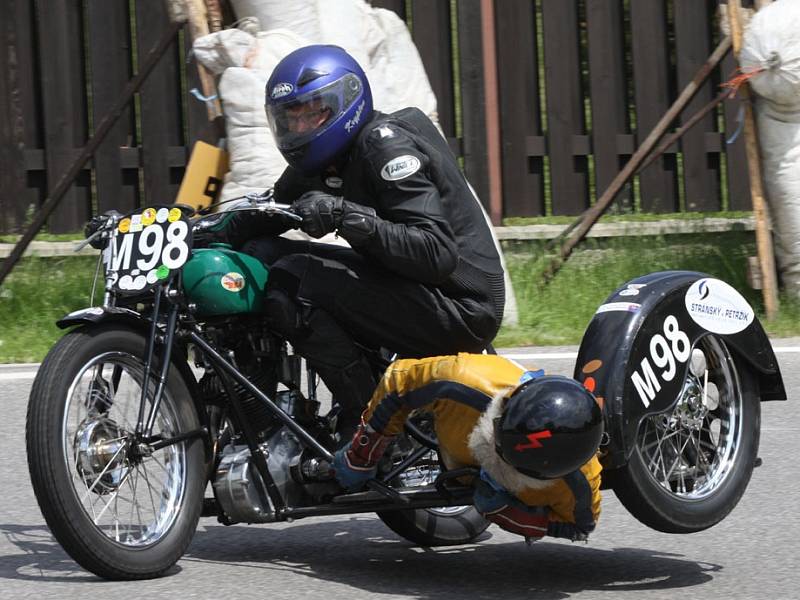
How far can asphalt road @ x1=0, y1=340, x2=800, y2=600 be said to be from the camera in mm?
4477

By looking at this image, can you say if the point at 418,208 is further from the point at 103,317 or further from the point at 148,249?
the point at 103,317

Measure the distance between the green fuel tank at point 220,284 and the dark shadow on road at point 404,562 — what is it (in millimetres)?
782

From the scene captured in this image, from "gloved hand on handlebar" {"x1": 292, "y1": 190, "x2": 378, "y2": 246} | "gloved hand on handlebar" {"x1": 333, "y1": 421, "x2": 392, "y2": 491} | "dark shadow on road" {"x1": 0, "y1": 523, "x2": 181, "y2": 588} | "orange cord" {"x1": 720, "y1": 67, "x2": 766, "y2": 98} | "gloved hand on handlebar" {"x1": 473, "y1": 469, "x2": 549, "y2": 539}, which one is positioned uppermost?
"gloved hand on handlebar" {"x1": 292, "y1": 190, "x2": 378, "y2": 246}

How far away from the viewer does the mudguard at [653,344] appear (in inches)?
178

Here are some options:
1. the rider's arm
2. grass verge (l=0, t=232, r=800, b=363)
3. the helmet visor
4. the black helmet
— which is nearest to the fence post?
grass verge (l=0, t=232, r=800, b=363)

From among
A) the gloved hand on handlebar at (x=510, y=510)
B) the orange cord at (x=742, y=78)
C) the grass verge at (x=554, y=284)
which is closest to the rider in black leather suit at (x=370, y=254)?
the gloved hand on handlebar at (x=510, y=510)

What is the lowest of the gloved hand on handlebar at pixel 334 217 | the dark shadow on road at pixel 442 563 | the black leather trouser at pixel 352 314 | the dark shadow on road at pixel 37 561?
the dark shadow on road at pixel 442 563

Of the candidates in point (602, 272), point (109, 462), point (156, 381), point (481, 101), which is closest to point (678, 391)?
point (156, 381)

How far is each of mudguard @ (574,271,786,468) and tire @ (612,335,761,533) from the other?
0.06m

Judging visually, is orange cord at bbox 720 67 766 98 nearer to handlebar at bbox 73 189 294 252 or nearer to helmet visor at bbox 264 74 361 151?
helmet visor at bbox 264 74 361 151

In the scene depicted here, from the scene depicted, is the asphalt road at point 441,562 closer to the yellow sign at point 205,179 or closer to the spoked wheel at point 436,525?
the spoked wheel at point 436,525

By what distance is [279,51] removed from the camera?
8734 millimetres

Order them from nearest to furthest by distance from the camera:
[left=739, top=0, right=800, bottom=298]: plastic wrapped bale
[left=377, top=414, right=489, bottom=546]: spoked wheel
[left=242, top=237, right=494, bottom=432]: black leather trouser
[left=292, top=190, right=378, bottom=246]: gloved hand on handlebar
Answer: [left=292, top=190, right=378, bottom=246]: gloved hand on handlebar
[left=242, top=237, right=494, bottom=432]: black leather trouser
[left=377, top=414, right=489, bottom=546]: spoked wheel
[left=739, top=0, right=800, bottom=298]: plastic wrapped bale

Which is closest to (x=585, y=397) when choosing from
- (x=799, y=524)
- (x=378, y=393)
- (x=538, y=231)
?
(x=378, y=393)
